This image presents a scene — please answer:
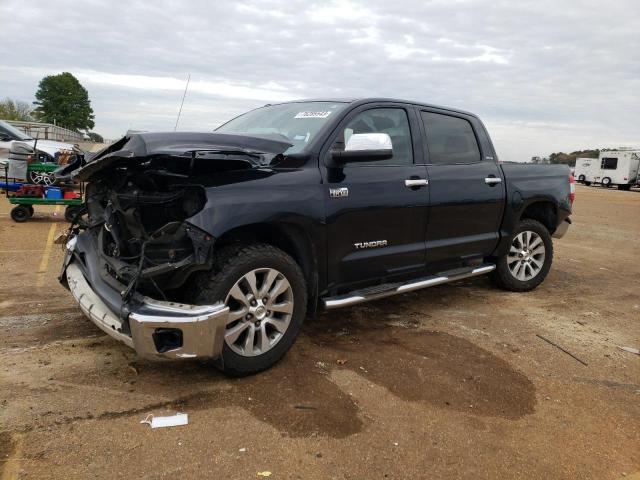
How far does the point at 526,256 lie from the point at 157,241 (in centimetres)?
432

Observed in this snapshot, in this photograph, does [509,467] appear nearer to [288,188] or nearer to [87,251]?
[288,188]

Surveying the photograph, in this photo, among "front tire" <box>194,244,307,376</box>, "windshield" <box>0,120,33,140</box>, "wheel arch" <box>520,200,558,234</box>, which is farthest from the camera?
"windshield" <box>0,120,33,140</box>

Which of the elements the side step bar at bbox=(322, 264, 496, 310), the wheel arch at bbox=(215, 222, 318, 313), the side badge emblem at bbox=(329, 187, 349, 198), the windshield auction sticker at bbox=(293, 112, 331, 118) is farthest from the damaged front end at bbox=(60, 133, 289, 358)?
the side step bar at bbox=(322, 264, 496, 310)

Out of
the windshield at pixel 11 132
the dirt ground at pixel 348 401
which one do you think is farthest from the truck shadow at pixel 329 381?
the windshield at pixel 11 132

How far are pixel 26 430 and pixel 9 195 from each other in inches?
321

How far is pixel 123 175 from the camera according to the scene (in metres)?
3.64

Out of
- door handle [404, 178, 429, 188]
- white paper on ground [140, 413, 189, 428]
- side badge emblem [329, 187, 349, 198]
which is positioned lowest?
white paper on ground [140, 413, 189, 428]

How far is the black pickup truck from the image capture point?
316 centimetres

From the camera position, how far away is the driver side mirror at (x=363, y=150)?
3814 mm

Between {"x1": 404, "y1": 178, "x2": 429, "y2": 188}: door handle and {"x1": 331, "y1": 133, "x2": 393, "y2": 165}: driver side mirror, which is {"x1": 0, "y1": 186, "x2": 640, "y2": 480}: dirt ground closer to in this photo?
{"x1": 404, "y1": 178, "x2": 429, "y2": 188}: door handle

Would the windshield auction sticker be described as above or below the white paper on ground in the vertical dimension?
above

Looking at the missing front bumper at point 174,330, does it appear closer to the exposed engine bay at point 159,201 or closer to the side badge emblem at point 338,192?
the exposed engine bay at point 159,201

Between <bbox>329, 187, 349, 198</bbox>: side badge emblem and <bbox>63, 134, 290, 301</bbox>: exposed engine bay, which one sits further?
<bbox>329, 187, 349, 198</bbox>: side badge emblem

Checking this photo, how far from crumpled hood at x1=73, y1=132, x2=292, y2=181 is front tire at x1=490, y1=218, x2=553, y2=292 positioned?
3.26 m
